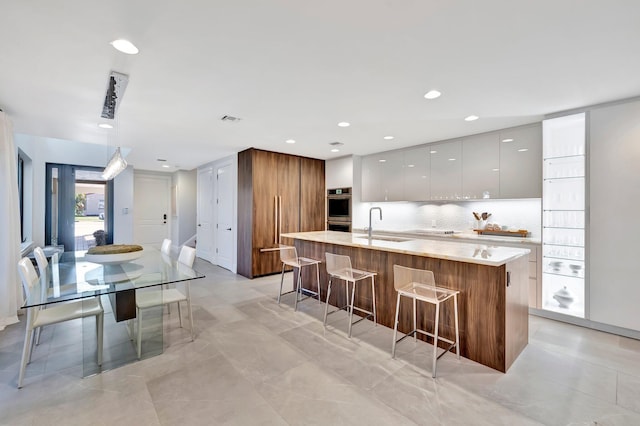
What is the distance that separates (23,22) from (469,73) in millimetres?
3165

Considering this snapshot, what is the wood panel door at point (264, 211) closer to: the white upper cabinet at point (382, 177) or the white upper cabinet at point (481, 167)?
the white upper cabinet at point (382, 177)

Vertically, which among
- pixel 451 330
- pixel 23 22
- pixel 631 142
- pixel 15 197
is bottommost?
pixel 451 330

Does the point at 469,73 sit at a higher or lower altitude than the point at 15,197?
higher

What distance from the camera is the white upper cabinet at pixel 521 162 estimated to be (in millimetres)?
3701


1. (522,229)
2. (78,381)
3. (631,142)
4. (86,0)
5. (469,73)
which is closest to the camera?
(86,0)

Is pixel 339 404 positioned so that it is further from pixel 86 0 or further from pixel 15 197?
pixel 15 197

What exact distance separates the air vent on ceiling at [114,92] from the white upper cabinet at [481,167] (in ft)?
14.7

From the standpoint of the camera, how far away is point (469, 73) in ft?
7.78

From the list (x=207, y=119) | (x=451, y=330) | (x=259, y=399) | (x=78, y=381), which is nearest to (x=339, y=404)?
(x=259, y=399)

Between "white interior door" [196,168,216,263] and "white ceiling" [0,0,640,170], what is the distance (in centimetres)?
317

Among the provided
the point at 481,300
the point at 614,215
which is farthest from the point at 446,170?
the point at 481,300

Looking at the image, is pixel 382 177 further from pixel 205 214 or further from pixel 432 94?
pixel 205 214

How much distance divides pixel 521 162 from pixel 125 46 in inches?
180

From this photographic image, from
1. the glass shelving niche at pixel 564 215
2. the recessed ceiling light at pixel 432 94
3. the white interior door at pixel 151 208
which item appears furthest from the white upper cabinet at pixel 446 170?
the white interior door at pixel 151 208
